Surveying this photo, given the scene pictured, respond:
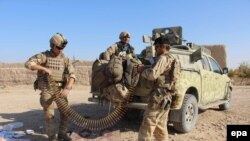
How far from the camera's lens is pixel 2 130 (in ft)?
21.1

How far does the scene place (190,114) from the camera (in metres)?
6.85

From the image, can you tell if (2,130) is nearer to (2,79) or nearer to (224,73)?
(224,73)

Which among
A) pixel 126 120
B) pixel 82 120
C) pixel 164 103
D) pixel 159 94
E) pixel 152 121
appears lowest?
pixel 126 120

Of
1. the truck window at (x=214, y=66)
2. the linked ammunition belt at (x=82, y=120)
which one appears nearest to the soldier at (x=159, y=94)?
the linked ammunition belt at (x=82, y=120)

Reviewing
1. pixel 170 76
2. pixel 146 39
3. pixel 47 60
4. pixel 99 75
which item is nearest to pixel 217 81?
pixel 146 39

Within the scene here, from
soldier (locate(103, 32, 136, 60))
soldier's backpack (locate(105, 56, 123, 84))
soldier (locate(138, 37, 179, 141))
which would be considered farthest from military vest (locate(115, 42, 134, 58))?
soldier (locate(138, 37, 179, 141))

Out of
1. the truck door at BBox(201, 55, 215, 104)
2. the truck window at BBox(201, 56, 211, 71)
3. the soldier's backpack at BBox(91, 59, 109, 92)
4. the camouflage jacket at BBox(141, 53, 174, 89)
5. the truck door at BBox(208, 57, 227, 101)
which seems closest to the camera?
the camouflage jacket at BBox(141, 53, 174, 89)

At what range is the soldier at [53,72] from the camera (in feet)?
18.8

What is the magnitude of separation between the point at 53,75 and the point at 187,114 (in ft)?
8.75

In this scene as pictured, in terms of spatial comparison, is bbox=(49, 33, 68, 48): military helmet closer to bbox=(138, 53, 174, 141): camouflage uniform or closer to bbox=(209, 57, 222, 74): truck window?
bbox=(138, 53, 174, 141): camouflage uniform

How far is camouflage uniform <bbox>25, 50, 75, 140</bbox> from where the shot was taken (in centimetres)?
574

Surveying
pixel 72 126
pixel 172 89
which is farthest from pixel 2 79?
pixel 172 89

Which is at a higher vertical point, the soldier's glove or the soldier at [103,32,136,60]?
the soldier at [103,32,136,60]

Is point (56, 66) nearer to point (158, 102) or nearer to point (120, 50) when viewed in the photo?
point (120, 50)
